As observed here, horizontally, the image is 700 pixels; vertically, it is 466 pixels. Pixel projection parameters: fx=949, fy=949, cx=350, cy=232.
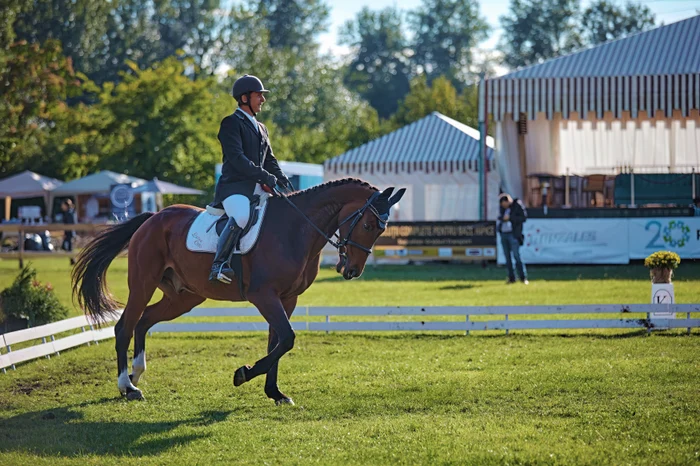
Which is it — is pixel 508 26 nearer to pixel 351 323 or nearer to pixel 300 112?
pixel 300 112

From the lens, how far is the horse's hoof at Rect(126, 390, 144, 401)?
9.36m

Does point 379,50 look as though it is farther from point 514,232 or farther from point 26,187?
point 514,232

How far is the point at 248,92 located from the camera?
930cm

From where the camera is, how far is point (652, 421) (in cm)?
756

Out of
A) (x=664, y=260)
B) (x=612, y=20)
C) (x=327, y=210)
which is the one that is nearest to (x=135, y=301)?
(x=327, y=210)

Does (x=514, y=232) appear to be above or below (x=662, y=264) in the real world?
above

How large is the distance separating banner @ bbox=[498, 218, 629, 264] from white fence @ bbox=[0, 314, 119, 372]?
1394 centimetres

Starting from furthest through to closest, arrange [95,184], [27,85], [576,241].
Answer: [95,184] < [27,85] < [576,241]

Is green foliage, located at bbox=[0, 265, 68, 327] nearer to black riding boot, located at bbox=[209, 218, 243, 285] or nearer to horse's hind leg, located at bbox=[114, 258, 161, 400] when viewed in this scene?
horse's hind leg, located at bbox=[114, 258, 161, 400]

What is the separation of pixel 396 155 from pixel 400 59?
60.2 metres

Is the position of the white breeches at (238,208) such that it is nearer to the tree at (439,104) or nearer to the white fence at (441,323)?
Answer: the white fence at (441,323)

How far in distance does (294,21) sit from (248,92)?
265ft

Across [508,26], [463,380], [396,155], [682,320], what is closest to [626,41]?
[396,155]

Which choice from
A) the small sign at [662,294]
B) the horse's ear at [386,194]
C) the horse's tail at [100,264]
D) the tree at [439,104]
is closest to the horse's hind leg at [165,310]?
the horse's tail at [100,264]
